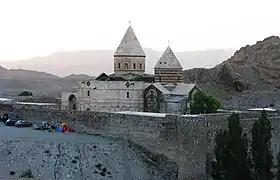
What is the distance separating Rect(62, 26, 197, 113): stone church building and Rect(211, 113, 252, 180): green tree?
14.2 metres

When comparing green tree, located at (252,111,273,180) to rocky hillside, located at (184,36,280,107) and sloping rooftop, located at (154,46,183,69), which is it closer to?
sloping rooftop, located at (154,46,183,69)

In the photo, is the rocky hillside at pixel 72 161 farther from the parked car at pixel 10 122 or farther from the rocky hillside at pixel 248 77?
the rocky hillside at pixel 248 77

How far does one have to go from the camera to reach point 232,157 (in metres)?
23.9

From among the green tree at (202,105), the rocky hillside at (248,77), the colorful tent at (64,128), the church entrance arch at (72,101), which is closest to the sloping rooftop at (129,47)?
the church entrance arch at (72,101)

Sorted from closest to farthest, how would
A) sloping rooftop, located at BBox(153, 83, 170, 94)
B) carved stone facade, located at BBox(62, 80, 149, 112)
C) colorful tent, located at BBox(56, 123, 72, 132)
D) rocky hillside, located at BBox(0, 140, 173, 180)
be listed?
rocky hillside, located at BBox(0, 140, 173, 180) → colorful tent, located at BBox(56, 123, 72, 132) → sloping rooftop, located at BBox(153, 83, 170, 94) → carved stone facade, located at BBox(62, 80, 149, 112)

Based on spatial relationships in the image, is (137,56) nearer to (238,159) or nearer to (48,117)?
(48,117)

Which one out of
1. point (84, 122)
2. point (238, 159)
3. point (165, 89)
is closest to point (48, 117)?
point (84, 122)

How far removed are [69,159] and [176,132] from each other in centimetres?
501

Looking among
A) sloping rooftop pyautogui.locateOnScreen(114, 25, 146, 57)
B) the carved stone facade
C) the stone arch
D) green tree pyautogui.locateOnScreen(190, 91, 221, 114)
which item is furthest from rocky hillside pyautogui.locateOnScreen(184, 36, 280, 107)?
green tree pyautogui.locateOnScreen(190, 91, 221, 114)

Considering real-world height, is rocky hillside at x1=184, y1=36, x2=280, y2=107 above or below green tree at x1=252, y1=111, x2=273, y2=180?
above

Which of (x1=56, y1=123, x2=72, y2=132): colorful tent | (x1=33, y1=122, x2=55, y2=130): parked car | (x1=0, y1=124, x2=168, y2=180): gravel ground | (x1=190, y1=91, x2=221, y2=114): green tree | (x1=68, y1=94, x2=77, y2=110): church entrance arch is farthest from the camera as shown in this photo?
(x1=68, y1=94, x2=77, y2=110): church entrance arch

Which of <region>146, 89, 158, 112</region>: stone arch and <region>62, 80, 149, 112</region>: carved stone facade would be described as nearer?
<region>146, 89, 158, 112</region>: stone arch

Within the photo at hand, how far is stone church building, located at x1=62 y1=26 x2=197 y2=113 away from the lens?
39.3 meters

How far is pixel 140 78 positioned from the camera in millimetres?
42125
